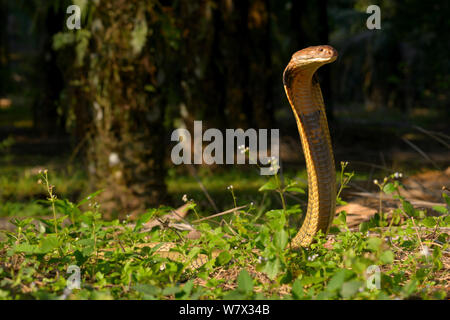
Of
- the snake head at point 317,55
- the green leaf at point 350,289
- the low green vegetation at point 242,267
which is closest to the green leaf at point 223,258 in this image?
the low green vegetation at point 242,267

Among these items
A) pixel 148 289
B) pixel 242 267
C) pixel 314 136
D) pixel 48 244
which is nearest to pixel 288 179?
pixel 314 136

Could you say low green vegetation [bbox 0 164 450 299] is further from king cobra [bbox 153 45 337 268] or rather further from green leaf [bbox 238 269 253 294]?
king cobra [bbox 153 45 337 268]

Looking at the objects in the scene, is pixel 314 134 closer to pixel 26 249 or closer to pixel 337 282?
pixel 337 282

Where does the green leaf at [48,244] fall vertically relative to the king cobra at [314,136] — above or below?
below

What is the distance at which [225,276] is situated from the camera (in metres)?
2.44

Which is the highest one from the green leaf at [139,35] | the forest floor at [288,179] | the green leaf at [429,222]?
the green leaf at [139,35]

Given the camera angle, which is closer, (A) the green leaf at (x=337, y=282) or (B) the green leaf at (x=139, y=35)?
(A) the green leaf at (x=337, y=282)

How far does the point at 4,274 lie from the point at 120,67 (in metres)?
3.01

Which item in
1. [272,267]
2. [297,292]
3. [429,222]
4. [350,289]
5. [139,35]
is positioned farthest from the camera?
[139,35]

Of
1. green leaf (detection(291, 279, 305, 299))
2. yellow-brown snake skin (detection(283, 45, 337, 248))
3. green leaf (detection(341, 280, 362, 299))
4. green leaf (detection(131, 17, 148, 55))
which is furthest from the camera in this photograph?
green leaf (detection(131, 17, 148, 55))

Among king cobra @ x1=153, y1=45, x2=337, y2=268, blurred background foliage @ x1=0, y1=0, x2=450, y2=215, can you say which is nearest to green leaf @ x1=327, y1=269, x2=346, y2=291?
king cobra @ x1=153, y1=45, x2=337, y2=268

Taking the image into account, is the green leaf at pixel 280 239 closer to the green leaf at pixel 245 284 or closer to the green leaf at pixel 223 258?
the green leaf at pixel 245 284
